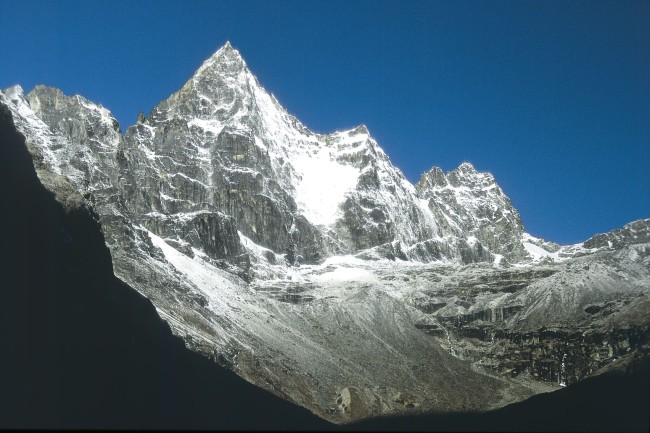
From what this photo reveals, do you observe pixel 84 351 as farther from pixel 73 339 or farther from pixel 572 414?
pixel 572 414

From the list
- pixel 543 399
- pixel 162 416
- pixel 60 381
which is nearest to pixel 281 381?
pixel 543 399

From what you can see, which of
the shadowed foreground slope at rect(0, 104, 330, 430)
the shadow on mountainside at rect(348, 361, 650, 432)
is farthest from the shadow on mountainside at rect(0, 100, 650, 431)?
the shadow on mountainside at rect(348, 361, 650, 432)

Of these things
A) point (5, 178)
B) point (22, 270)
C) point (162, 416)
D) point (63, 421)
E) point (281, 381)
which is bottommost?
point (63, 421)

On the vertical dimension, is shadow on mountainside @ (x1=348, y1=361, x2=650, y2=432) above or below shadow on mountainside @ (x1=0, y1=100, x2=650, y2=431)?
above

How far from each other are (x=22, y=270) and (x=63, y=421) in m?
17.0

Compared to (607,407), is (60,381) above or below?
below

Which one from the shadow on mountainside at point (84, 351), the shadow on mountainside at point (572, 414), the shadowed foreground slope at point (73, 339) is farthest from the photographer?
the shadow on mountainside at point (572, 414)

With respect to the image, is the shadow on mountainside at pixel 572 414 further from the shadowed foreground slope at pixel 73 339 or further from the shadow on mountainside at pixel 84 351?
the shadowed foreground slope at pixel 73 339

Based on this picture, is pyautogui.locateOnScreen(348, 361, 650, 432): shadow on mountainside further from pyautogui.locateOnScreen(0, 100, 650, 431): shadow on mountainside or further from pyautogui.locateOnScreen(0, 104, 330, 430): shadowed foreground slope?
pyautogui.locateOnScreen(0, 104, 330, 430): shadowed foreground slope

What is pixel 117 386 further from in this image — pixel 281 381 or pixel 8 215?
pixel 281 381

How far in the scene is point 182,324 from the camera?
7707 inches

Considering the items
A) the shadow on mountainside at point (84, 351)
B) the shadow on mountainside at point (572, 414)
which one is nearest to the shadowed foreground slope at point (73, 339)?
the shadow on mountainside at point (84, 351)

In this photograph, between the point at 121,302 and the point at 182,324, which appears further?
the point at 182,324

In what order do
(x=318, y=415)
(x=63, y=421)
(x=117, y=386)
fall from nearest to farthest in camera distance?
(x=63, y=421) → (x=117, y=386) → (x=318, y=415)
